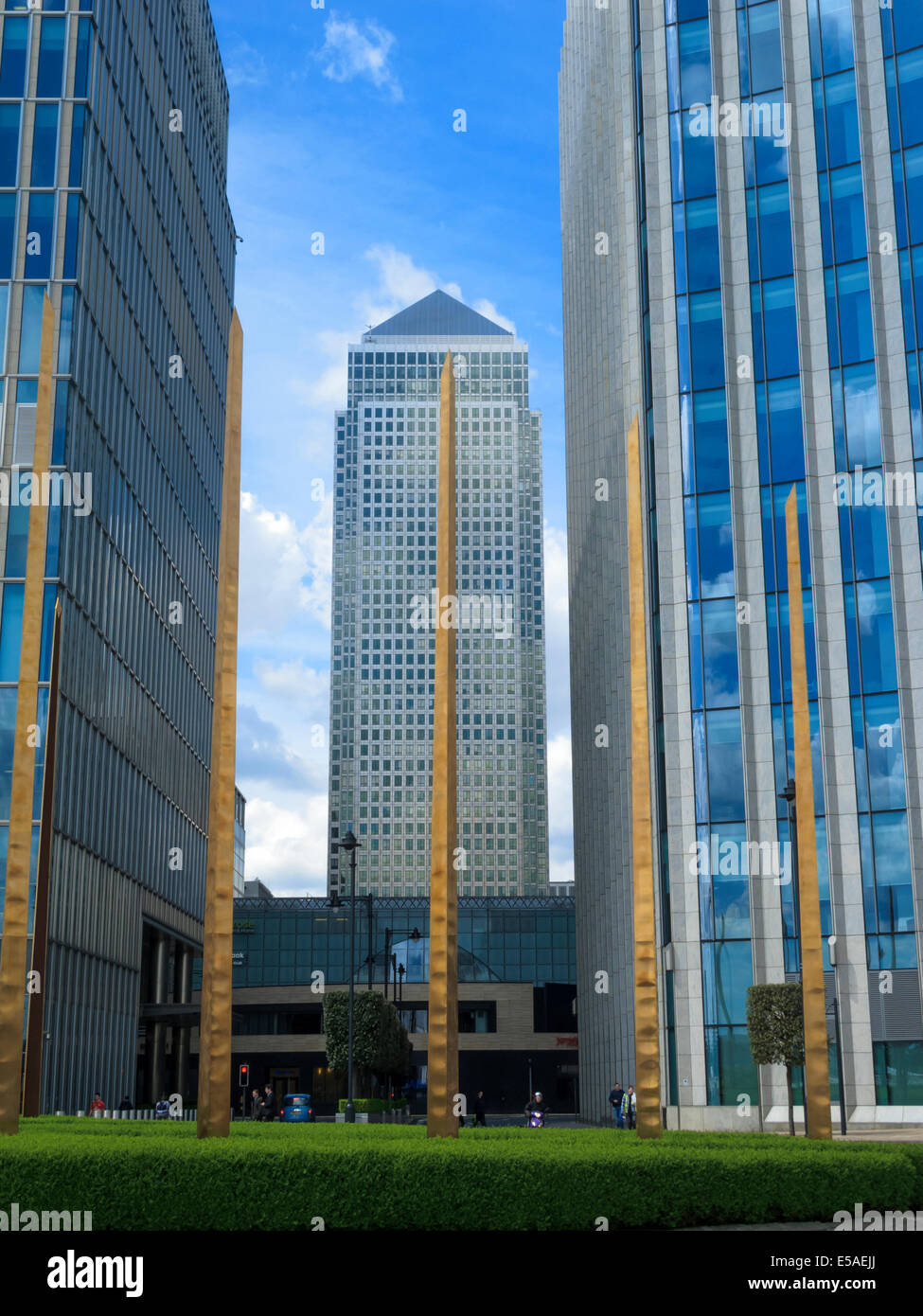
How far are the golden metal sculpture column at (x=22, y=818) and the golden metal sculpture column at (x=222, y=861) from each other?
2.65 meters

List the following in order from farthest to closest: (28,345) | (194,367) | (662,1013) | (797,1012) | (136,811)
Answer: (194,367)
(136,811)
(28,345)
(662,1013)
(797,1012)

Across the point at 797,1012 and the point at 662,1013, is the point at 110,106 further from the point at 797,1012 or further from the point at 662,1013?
the point at 797,1012

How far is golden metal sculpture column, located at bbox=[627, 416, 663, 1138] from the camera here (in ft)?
60.0

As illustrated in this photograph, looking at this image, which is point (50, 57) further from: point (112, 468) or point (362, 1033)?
point (362, 1033)

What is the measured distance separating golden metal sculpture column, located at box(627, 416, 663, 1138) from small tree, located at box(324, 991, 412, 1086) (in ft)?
129

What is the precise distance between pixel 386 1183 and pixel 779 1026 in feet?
65.6

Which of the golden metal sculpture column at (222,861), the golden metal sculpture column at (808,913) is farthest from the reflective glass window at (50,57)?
the golden metal sculpture column at (808,913)

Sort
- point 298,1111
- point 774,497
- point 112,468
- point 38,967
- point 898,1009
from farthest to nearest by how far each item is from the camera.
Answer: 1. point 112,468
2. point 298,1111
3. point 774,497
4. point 898,1009
5. point 38,967

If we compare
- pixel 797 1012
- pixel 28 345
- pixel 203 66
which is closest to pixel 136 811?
pixel 28 345

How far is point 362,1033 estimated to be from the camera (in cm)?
5722

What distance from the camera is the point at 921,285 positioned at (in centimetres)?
4578

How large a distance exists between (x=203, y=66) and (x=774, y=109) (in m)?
47.3

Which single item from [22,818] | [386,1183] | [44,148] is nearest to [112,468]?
[44,148]

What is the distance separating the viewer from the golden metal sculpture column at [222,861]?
16.9 m
